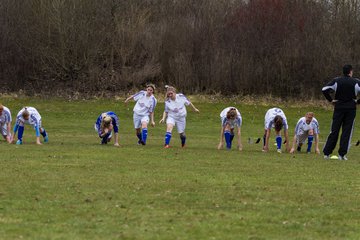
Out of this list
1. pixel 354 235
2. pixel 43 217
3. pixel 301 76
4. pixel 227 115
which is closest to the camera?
pixel 354 235

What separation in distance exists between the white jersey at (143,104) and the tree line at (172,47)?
2806cm

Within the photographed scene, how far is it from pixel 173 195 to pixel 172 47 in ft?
143

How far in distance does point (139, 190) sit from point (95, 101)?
123 ft

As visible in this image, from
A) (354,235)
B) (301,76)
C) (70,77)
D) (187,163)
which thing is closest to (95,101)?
(70,77)

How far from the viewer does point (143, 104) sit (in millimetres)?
23719

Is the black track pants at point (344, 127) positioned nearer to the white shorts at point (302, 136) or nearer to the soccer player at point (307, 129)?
the soccer player at point (307, 129)

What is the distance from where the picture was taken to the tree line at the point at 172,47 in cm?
5131

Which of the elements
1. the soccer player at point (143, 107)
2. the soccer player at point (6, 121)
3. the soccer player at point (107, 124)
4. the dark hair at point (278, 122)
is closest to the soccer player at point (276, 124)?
the dark hair at point (278, 122)

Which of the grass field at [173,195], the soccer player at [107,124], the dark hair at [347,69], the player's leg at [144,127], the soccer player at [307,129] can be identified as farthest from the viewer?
the player's leg at [144,127]

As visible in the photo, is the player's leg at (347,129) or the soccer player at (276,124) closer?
the player's leg at (347,129)

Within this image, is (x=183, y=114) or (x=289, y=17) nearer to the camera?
(x=183, y=114)

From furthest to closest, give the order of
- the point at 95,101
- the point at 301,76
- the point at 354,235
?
the point at 301,76, the point at 95,101, the point at 354,235

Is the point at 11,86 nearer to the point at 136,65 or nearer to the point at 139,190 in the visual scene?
the point at 136,65

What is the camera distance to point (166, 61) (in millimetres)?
53938
